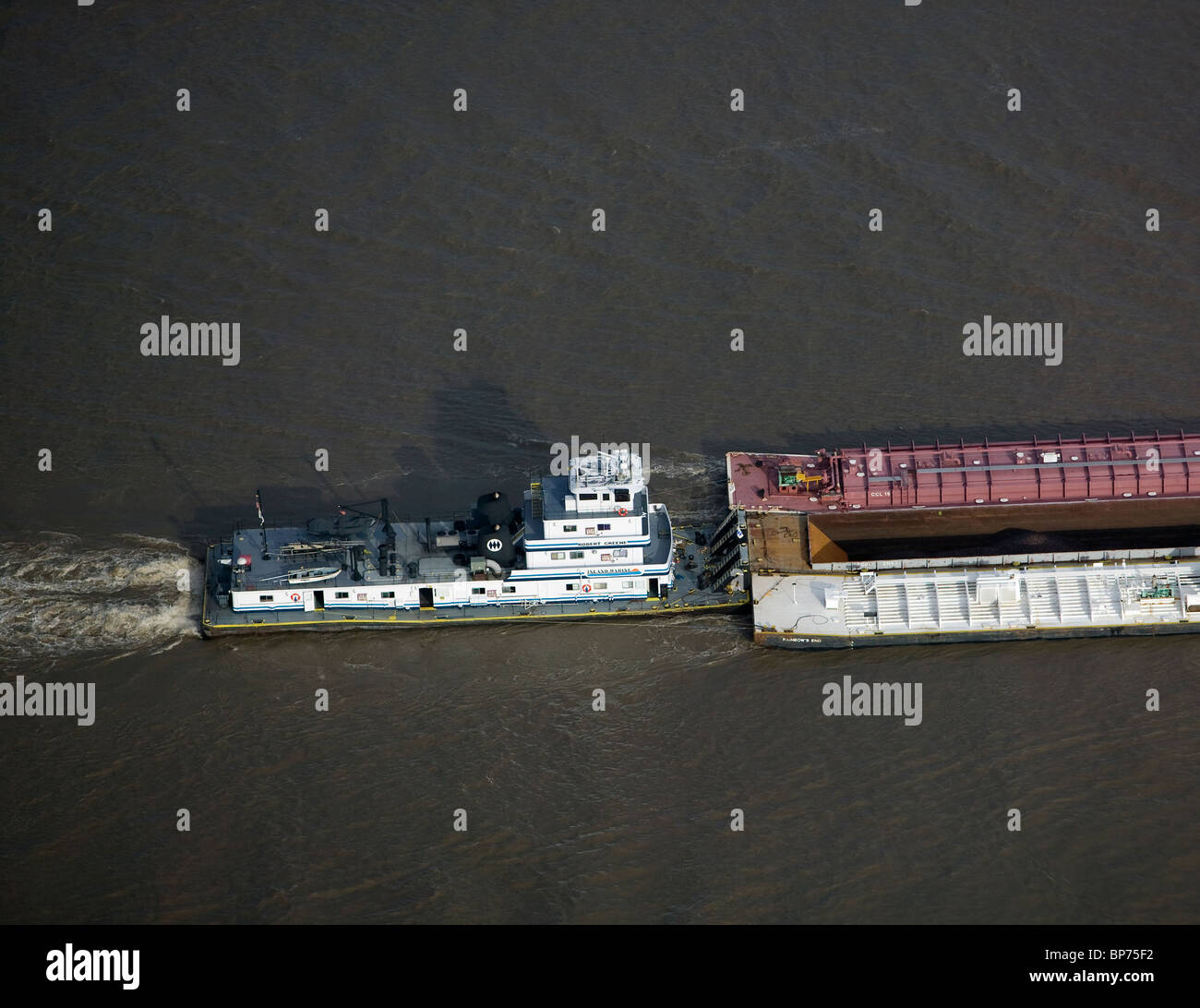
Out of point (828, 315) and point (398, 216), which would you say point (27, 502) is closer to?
point (398, 216)

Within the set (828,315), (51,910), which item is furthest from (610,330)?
(51,910)

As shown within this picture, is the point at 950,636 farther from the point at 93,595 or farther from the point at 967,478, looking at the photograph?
the point at 93,595

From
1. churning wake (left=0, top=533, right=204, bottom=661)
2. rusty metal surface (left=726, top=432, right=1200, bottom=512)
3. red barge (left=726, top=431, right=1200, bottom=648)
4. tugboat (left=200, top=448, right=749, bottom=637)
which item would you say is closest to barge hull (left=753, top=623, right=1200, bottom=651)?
red barge (left=726, top=431, right=1200, bottom=648)

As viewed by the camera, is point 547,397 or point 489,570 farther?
point 547,397

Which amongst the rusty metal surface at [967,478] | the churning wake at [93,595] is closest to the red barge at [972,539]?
the rusty metal surface at [967,478]

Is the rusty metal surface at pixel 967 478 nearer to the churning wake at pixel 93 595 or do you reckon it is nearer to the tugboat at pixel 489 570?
the tugboat at pixel 489 570

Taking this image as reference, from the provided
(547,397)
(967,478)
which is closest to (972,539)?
(967,478)
